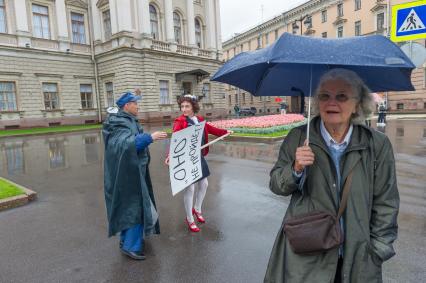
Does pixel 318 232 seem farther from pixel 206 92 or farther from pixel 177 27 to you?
pixel 177 27

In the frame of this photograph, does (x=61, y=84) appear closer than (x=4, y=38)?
No

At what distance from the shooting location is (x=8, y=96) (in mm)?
26938

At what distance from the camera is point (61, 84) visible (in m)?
30.2

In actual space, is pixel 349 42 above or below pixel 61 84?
below

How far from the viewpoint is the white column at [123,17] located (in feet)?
99.6

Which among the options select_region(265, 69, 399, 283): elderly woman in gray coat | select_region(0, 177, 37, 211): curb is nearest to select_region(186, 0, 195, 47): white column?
select_region(0, 177, 37, 211): curb

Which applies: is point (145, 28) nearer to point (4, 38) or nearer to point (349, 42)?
point (4, 38)

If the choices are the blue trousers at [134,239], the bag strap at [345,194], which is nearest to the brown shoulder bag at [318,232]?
the bag strap at [345,194]

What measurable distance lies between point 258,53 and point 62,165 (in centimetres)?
1001

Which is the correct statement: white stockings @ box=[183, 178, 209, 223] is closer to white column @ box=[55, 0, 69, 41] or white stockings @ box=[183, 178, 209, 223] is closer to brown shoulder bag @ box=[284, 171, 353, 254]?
brown shoulder bag @ box=[284, 171, 353, 254]

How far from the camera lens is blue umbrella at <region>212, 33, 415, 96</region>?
1865mm

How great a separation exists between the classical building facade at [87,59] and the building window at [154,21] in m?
0.08

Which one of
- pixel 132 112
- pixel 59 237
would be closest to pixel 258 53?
pixel 132 112

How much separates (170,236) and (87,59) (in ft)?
105
